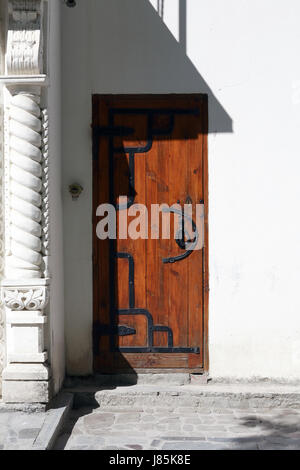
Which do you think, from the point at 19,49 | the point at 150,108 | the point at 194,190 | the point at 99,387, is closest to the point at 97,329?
the point at 99,387

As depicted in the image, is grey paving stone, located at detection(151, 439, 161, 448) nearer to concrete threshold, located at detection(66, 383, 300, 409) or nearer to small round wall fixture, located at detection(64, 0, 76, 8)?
concrete threshold, located at detection(66, 383, 300, 409)

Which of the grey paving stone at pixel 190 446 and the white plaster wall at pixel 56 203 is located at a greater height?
the white plaster wall at pixel 56 203

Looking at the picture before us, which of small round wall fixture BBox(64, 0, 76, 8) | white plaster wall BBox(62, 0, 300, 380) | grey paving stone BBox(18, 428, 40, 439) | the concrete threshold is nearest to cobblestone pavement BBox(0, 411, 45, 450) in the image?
grey paving stone BBox(18, 428, 40, 439)

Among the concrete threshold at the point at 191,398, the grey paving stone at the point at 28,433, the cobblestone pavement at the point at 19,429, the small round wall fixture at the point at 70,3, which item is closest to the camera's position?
the cobblestone pavement at the point at 19,429

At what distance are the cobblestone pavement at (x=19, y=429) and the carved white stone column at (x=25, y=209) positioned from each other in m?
0.14

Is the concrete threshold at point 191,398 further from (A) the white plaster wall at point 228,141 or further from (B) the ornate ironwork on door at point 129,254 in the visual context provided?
(B) the ornate ironwork on door at point 129,254

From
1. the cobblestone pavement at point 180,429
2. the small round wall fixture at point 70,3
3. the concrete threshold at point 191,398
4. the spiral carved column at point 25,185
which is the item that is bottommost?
the cobblestone pavement at point 180,429

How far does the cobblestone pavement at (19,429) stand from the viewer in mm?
4441

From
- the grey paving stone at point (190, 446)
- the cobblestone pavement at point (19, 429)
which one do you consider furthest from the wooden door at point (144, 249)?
the grey paving stone at point (190, 446)

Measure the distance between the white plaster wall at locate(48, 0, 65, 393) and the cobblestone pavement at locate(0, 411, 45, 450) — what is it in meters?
0.51

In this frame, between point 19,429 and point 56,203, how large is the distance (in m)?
1.98

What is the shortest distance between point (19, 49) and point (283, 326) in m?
3.36

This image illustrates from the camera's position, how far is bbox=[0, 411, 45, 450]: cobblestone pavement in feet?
14.6

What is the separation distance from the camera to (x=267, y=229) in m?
6.03
